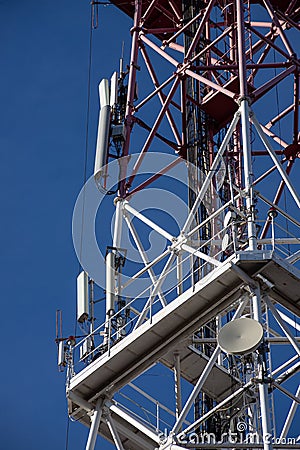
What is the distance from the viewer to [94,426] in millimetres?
40750

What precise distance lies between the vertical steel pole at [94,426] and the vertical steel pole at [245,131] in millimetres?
7092

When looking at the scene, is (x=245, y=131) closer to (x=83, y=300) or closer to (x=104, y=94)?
(x=83, y=300)

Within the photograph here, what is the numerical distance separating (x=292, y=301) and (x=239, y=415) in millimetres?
5009

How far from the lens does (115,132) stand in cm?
4519

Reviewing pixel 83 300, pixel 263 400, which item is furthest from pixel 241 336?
pixel 83 300

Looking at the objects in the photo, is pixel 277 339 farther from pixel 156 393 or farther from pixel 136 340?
pixel 156 393

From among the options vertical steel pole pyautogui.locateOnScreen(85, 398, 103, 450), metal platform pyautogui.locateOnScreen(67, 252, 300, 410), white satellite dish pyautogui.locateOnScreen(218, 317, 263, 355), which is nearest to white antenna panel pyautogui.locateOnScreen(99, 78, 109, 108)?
metal platform pyautogui.locateOnScreen(67, 252, 300, 410)

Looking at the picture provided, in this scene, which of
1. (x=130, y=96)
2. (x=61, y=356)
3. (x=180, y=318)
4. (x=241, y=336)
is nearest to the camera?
(x=241, y=336)

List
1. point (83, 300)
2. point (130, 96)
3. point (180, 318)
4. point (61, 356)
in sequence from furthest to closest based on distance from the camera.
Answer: point (130, 96) → point (83, 300) → point (61, 356) → point (180, 318)

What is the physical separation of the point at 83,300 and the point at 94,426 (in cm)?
390

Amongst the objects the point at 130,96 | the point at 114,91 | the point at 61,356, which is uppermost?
the point at 130,96

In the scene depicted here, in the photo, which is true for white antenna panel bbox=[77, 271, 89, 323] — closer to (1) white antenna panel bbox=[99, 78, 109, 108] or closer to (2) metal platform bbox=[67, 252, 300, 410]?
(2) metal platform bbox=[67, 252, 300, 410]

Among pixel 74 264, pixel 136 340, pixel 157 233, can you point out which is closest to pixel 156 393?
pixel 74 264

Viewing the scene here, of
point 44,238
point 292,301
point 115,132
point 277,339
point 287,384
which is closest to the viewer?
point 292,301
